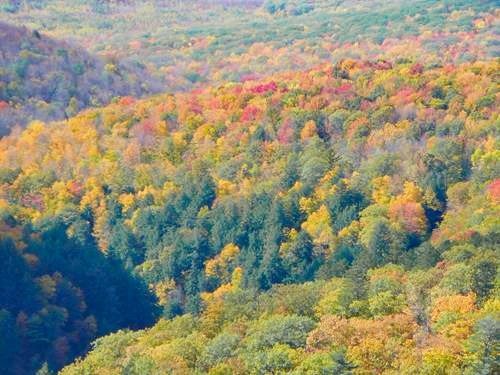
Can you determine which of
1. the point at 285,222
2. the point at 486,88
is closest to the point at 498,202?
the point at 285,222

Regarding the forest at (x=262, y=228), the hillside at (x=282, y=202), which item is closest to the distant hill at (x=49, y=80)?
the forest at (x=262, y=228)

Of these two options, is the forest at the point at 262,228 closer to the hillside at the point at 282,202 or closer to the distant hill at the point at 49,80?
the hillside at the point at 282,202

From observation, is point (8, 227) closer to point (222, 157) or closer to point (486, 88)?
point (222, 157)

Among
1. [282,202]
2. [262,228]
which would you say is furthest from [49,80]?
[262,228]

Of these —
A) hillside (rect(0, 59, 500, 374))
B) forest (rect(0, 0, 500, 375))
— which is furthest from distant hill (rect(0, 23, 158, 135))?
hillside (rect(0, 59, 500, 374))

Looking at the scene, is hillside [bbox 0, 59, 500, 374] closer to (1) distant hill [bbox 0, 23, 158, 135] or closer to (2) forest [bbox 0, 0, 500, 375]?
(2) forest [bbox 0, 0, 500, 375]

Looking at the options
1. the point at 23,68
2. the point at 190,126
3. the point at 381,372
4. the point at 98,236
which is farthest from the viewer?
the point at 23,68

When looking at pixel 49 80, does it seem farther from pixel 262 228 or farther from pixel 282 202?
pixel 262 228
